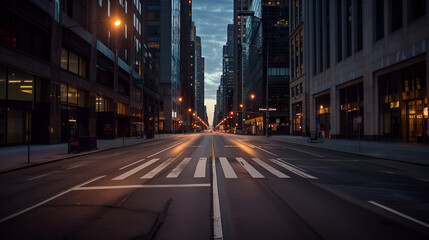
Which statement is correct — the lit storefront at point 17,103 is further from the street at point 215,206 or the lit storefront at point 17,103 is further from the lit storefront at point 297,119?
the lit storefront at point 297,119

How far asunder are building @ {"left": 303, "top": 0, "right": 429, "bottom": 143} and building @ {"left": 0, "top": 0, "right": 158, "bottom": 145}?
89.9ft

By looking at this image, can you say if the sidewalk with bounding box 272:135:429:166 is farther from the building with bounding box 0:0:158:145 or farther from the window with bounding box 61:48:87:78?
the window with bounding box 61:48:87:78

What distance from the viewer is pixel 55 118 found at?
999 inches

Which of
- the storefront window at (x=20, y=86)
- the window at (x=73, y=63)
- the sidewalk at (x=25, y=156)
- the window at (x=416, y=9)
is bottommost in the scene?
the sidewalk at (x=25, y=156)

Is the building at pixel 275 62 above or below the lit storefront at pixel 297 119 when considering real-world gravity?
above

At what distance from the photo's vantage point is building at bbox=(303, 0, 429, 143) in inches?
975

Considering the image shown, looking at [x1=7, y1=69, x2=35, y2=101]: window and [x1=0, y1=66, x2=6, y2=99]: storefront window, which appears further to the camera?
[x1=7, y1=69, x2=35, y2=101]: window

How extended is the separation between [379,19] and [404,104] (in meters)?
10.6

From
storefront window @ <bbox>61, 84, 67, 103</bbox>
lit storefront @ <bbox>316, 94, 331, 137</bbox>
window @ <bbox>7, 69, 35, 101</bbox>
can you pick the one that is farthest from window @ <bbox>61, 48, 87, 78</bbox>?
lit storefront @ <bbox>316, 94, 331, 137</bbox>

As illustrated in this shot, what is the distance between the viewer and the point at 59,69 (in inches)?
1025

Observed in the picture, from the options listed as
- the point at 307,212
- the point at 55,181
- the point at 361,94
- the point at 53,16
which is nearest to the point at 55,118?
the point at 53,16

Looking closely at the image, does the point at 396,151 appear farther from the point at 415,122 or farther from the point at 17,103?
the point at 17,103

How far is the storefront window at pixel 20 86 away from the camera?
21.6 m

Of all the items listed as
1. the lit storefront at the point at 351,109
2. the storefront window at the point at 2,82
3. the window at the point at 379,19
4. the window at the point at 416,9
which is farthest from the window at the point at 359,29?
the storefront window at the point at 2,82
